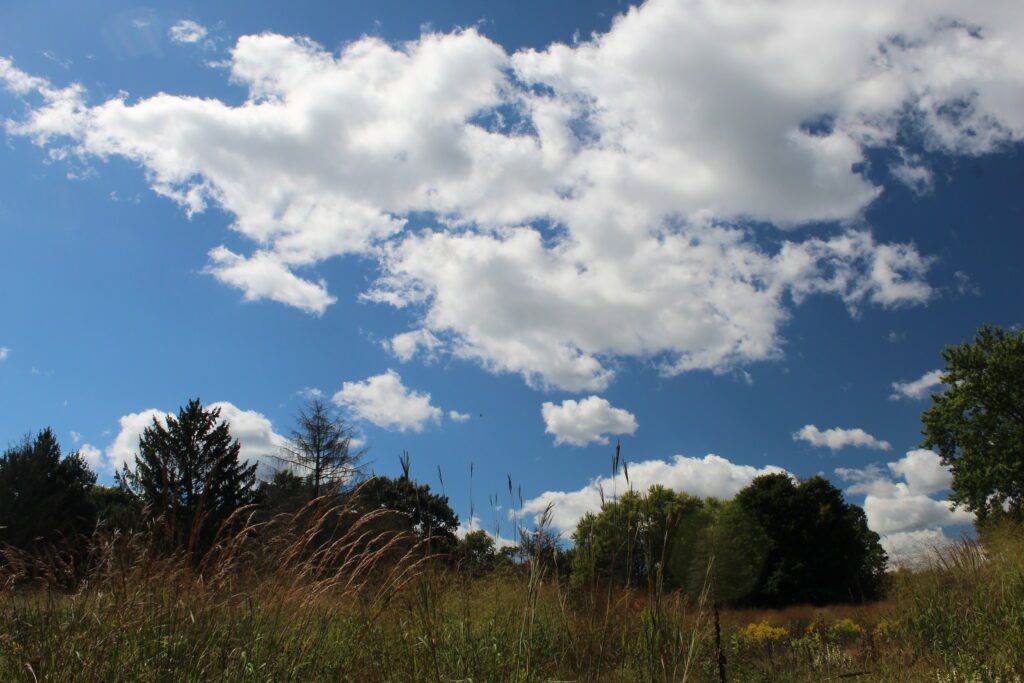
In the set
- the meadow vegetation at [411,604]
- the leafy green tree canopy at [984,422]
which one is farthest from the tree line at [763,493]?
the meadow vegetation at [411,604]

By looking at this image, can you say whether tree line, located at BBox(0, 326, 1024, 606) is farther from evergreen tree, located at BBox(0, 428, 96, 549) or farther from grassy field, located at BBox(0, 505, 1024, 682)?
grassy field, located at BBox(0, 505, 1024, 682)

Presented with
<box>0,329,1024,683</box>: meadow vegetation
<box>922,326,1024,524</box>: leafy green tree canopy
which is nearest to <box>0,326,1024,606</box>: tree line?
<box>922,326,1024,524</box>: leafy green tree canopy

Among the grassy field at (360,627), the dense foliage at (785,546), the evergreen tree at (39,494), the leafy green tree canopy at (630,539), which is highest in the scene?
the evergreen tree at (39,494)

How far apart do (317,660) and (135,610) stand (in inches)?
40.7

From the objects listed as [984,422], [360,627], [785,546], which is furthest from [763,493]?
[360,627]

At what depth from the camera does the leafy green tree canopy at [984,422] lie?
21281 millimetres

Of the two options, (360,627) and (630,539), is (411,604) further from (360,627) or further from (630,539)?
(630,539)

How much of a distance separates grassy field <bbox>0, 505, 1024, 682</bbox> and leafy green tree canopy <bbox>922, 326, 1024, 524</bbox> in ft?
62.4

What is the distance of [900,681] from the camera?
4648 millimetres

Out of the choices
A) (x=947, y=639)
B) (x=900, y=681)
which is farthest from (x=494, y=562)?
(x=947, y=639)

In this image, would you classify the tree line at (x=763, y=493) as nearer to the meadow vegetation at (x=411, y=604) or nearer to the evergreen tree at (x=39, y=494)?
the evergreen tree at (x=39, y=494)

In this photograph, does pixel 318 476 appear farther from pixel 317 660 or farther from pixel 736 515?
pixel 317 660

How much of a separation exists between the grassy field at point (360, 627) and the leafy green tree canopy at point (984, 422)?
19.0 meters

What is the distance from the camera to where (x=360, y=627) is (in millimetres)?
4270
